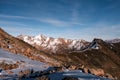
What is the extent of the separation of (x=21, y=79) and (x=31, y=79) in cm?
93

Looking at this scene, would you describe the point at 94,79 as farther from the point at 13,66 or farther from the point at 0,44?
the point at 0,44

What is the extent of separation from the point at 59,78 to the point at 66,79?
5.12ft

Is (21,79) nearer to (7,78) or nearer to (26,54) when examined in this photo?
(7,78)

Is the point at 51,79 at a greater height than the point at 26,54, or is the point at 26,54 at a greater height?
the point at 26,54

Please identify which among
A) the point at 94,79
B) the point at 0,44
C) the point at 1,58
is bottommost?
the point at 94,79

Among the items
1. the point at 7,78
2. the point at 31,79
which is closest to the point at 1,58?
the point at 7,78

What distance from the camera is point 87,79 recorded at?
1584cm

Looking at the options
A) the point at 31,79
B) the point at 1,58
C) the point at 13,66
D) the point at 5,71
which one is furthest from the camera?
the point at 1,58

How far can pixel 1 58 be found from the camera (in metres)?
27.2

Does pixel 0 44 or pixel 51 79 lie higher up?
pixel 0 44

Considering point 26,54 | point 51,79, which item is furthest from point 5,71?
point 26,54

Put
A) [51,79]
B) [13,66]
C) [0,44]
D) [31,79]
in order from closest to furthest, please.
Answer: [51,79] → [31,79] → [13,66] → [0,44]

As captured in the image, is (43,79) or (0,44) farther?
(0,44)

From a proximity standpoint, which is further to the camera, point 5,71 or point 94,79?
point 5,71
